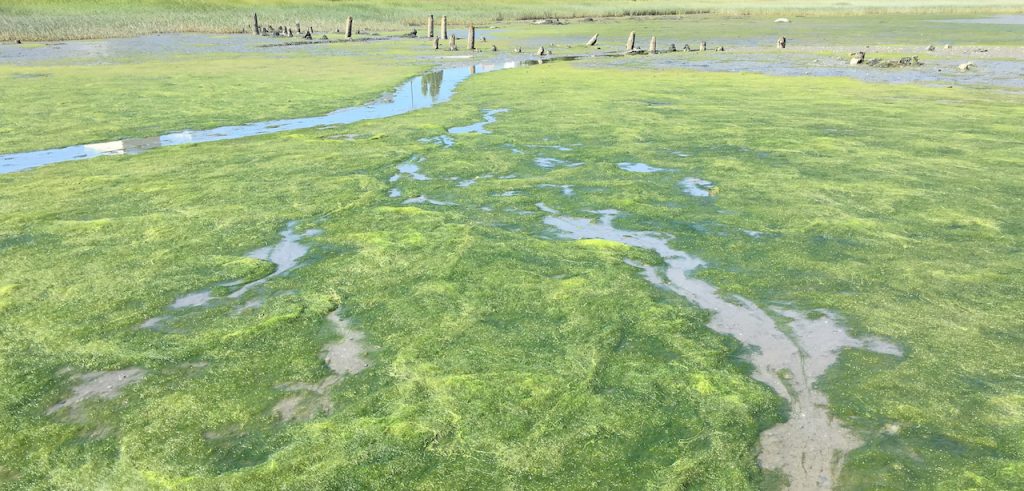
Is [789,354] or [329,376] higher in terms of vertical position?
[789,354]

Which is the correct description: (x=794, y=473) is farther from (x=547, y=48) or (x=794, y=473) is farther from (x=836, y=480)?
(x=547, y=48)

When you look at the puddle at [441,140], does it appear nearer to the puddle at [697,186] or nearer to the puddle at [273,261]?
the puddle at [697,186]

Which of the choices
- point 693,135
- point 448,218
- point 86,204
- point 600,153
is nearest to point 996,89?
point 693,135

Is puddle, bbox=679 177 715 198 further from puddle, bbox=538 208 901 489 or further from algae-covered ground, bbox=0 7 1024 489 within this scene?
puddle, bbox=538 208 901 489

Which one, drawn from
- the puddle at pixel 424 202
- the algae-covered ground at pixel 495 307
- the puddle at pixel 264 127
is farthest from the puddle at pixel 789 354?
the puddle at pixel 264 127

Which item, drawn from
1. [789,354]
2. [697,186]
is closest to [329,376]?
[789,354]

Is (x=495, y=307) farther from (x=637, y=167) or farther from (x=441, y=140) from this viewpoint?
(x=441, y=140)
